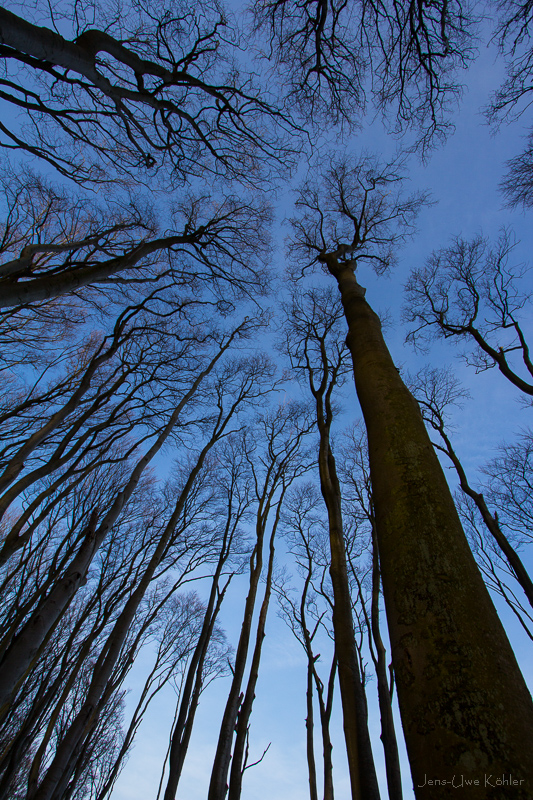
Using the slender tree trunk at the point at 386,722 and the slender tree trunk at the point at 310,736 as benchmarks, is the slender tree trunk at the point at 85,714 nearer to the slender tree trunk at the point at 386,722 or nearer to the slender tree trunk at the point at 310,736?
the slender tree trunk at the point at 386,722

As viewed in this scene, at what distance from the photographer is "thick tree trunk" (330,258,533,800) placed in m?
0.86

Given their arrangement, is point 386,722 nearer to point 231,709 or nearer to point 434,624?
point 231,709

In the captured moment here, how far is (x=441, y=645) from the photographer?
1073 millimetres

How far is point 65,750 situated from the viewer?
3.82 metres

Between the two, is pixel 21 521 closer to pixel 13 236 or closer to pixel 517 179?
pixel 13 236

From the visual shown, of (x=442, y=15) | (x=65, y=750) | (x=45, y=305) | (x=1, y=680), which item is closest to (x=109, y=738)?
(x=65, y=750)

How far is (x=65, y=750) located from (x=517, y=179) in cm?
1197

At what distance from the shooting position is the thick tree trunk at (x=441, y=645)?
857mm

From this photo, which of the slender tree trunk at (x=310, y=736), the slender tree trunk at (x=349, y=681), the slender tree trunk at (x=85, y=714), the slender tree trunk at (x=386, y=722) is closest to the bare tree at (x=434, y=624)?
the slender tree trunk at (x=349, y=681)

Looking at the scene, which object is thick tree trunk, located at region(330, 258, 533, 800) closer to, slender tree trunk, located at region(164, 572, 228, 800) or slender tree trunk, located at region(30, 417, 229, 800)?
slender tree trunk, located at region(30, 417, 229, 800)

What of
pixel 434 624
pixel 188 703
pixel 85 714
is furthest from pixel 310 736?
pixel 434 624

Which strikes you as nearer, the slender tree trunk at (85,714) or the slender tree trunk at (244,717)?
the slender tree trunk at (85,714)

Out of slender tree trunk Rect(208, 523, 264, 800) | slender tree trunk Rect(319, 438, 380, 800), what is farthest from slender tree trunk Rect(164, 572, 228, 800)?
slender tree trunk Rect(319, 438, 380, 800)

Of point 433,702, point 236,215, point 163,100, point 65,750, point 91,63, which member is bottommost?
point 433,702
